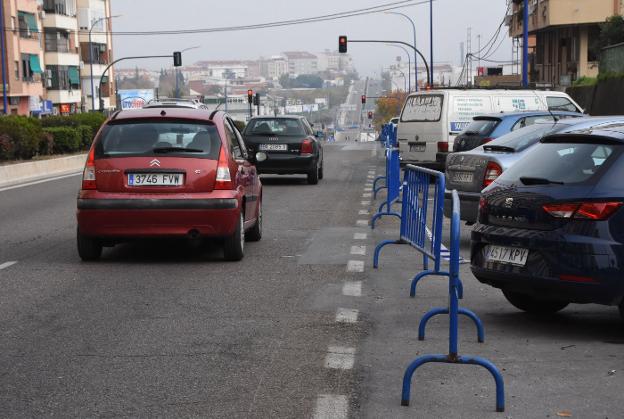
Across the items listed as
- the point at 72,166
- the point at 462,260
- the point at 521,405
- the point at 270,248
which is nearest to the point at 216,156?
the point at 270,248

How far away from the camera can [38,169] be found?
31094 mm

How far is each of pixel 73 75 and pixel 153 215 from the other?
85399 millimetres

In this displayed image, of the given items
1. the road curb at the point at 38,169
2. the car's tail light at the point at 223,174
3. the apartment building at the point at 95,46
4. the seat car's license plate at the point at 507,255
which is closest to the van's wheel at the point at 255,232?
the car's tail light at the point at 223,174

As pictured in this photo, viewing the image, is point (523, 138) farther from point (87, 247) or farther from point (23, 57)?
point (23, 57)

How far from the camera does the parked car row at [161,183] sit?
11438 millimetres

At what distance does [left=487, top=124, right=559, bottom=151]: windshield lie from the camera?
13539 millimetres

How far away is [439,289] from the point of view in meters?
10.1

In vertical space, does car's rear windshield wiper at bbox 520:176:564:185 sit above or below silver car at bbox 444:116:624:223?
above

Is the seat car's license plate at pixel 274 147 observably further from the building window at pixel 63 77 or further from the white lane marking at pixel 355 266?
the building window at pixel 63 77

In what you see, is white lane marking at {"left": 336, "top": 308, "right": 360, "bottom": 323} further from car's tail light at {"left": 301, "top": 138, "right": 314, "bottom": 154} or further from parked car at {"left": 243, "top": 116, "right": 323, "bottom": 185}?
car's tail light at {"left": 301, "top": 138, "right": 314, "bottom": 154}

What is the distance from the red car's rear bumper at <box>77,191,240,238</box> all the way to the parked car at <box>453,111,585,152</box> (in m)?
8.48

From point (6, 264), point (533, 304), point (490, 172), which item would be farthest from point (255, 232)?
point (533, 304)

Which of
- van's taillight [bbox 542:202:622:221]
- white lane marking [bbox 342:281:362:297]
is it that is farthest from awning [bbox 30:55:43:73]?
van's taillight [bbox 542:202:622:221]

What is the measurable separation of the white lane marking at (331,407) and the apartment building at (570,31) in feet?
151
